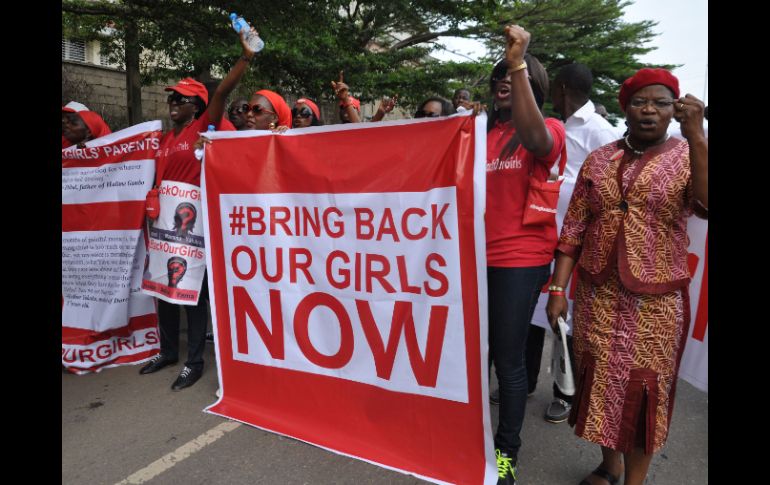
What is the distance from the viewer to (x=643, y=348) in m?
2.05

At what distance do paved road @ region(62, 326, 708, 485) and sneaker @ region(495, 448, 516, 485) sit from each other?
0.17 meters

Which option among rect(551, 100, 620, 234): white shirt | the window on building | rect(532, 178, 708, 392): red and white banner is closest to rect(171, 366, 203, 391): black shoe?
rect(551, 100, 620, 234): white shirt

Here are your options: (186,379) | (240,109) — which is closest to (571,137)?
(240,109)

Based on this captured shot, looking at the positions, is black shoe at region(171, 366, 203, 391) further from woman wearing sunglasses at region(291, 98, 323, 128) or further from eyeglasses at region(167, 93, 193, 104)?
woman wearing sunglasses at region(291, 98, 323, 128)

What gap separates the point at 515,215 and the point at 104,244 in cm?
294

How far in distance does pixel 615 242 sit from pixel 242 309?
1.98 m

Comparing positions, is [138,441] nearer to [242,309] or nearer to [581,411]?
[242,309]

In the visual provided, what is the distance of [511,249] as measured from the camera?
2.24 meters

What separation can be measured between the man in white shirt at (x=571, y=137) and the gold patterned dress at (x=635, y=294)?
0.90 meters

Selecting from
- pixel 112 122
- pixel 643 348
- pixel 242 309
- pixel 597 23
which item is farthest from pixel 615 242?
pixel 597 23

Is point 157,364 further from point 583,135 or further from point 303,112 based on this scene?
point 583,135

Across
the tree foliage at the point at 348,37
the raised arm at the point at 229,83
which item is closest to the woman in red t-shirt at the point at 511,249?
the raised arm at the point at 229,83

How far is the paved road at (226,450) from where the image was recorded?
2.49 m

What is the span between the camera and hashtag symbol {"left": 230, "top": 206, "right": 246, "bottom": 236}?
A: 304cm
